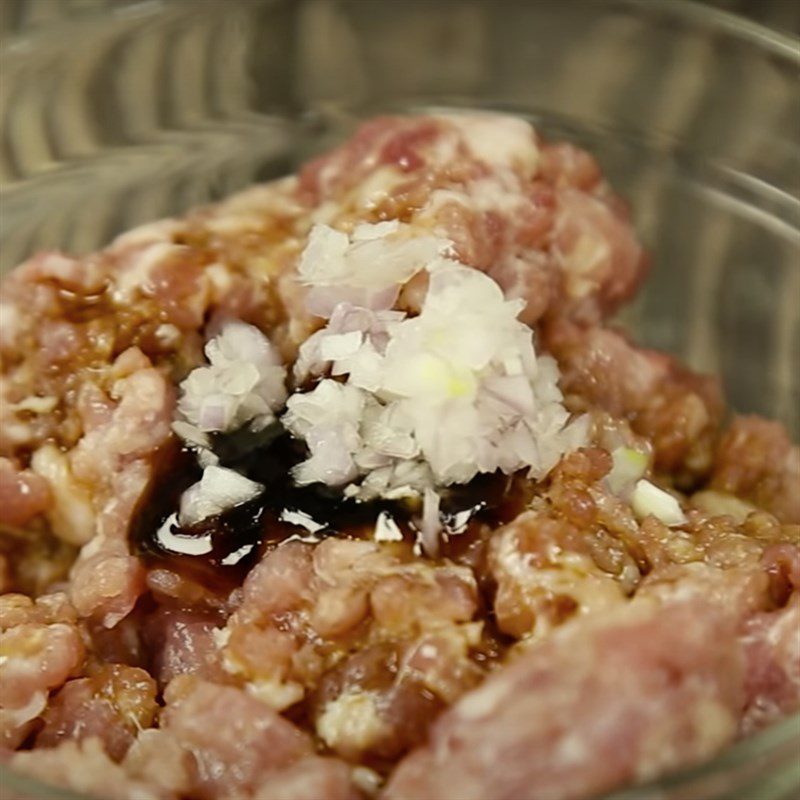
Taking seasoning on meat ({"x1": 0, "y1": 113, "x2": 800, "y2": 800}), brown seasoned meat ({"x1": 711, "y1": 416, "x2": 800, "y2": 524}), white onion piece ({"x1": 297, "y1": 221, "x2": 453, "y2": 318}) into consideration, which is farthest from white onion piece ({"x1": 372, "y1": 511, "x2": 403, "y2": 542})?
brown seasoned meat ({"x1": 711, "y1": 416, "x2": 800, "y2": 524})

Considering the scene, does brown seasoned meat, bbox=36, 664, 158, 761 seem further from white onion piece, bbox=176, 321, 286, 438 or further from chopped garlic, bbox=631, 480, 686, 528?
chopped garlic, bbox=631, 480, 686, 528

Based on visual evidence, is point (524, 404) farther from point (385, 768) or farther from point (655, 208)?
point (655, 208)

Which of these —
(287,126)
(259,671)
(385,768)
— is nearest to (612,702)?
(385,768)

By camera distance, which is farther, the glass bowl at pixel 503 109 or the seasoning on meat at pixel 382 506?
the glass bowl at pixel 503 109

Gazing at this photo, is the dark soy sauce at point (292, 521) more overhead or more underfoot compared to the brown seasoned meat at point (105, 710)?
more overhead

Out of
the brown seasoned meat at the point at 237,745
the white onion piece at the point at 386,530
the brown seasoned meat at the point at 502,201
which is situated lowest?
the brown seasoned meat at the point at 237,745

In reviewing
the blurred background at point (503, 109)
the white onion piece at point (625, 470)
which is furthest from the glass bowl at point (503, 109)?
the white onion piece at point (625, 470)

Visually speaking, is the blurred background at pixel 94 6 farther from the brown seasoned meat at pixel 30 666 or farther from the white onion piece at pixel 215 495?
the brown seasoned meat at pixel 30 666
